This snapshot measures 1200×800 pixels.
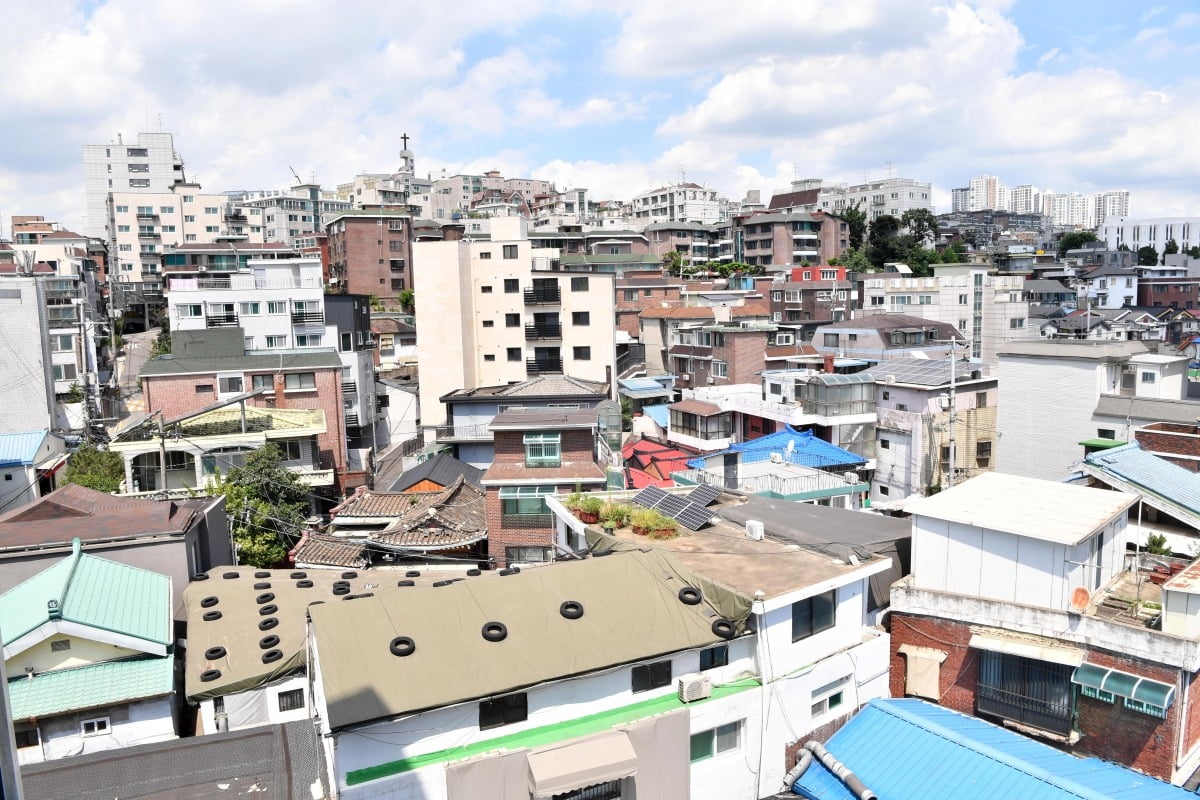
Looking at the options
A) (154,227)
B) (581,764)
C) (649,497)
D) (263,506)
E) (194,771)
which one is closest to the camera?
(194,771)

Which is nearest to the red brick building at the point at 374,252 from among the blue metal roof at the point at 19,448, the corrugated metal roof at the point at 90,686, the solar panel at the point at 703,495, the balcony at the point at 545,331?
the balcony at the point at 545,331

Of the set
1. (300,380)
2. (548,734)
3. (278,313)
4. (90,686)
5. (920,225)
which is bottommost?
(90,686)

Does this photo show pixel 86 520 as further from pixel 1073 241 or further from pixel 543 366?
pixel 1073 241

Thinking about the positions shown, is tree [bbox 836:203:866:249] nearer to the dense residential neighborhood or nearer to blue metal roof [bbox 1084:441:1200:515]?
the dense residential neighborhood

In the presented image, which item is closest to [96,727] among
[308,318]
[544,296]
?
[308,318]

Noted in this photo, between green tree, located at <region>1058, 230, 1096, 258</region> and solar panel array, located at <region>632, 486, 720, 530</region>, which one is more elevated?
green tree, located at <region>1058, 230, 1096, 258</region>

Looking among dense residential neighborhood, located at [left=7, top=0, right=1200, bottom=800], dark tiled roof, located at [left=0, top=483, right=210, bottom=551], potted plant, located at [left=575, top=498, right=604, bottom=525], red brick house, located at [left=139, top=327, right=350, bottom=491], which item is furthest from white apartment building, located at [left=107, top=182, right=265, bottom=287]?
potted plant, located at [left=575, top=498, right=604, bottom=525]

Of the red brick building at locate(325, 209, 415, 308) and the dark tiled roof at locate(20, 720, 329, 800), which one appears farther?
the red brick building at locate(325, 209, 415, 308)
